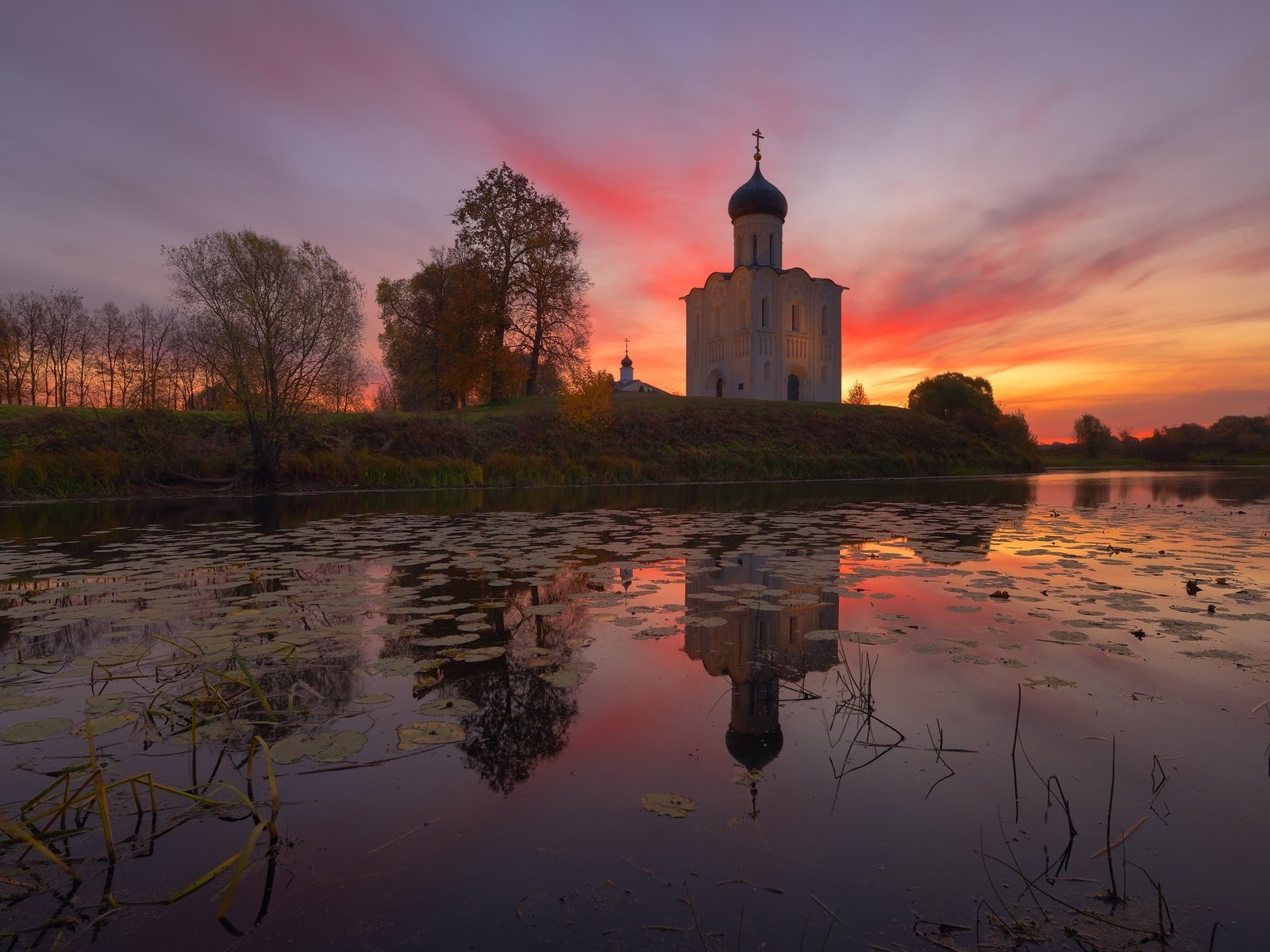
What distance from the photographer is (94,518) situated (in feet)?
48.0

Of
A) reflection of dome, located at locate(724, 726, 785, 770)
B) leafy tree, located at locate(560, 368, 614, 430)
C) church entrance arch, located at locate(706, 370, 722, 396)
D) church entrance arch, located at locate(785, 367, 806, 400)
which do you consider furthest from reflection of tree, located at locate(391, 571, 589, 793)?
church entrance arch, located at locate(706, 370, 722, 396)

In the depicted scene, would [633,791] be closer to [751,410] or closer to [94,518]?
[94,518]

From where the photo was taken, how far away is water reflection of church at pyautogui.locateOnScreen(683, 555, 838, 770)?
347 cm

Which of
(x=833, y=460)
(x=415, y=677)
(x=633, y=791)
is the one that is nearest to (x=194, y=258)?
(x=415, y=677)

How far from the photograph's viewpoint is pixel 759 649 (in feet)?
15.9

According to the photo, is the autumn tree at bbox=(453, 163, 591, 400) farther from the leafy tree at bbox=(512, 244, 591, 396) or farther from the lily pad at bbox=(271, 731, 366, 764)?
the lily pad at bbox=(271, 731, 366, 764)

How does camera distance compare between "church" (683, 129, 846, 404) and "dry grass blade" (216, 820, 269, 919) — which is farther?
"church" (683, 129, 846, 404)

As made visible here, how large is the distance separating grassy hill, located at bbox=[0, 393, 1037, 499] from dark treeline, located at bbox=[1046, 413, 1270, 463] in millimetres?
40754

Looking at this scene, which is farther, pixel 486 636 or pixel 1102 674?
pixel 486 636

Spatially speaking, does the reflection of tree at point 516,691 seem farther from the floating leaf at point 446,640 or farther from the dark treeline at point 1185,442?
the dark treeline at point 1185,442

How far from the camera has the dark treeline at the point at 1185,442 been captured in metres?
69.9

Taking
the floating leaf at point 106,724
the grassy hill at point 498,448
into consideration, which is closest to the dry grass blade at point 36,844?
the floating leaf at point 106,724

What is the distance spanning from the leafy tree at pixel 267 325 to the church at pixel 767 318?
114 ft

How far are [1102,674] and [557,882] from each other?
13.0 ft
